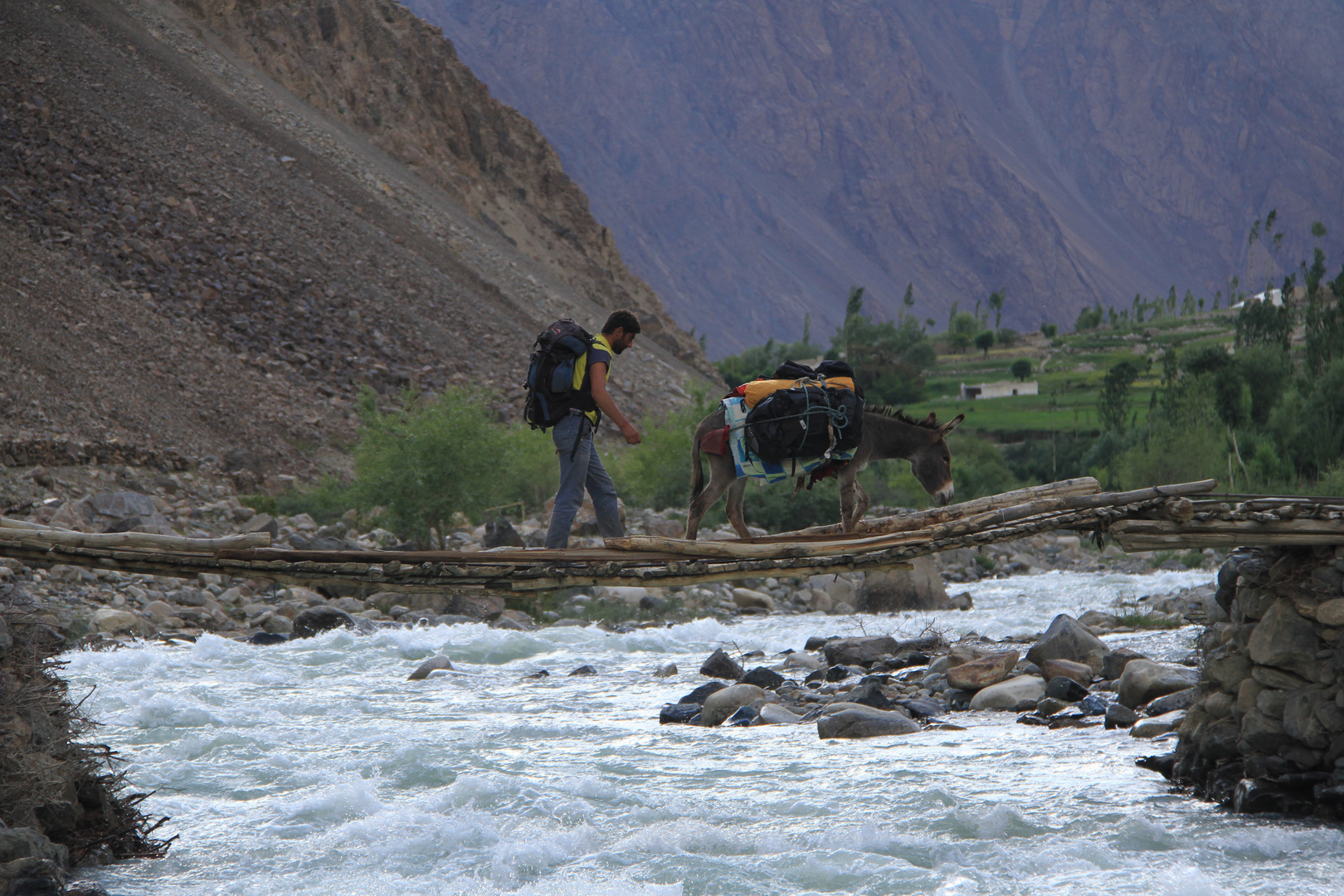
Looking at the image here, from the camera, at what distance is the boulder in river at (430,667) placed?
43.8 ft

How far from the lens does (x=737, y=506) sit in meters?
8.56

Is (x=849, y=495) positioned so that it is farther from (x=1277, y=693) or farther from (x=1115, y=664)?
(x=1115, y=664)

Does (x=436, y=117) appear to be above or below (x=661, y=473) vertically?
above

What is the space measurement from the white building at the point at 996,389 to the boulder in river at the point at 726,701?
71543 mm

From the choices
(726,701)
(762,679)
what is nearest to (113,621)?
(726,701)

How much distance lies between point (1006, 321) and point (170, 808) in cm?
19753

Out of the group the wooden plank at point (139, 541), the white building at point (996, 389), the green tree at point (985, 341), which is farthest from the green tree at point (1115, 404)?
the wooden plank at point (139, 541)

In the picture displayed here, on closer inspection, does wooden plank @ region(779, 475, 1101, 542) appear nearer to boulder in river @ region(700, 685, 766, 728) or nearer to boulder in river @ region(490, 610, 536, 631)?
boulder in river @ region(700, 685, 766, 728)

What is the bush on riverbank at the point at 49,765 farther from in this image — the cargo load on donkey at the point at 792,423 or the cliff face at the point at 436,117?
the cliff face at the point at 436,117

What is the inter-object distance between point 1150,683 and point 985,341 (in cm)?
9918

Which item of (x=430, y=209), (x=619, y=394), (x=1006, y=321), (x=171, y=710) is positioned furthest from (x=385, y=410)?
(x=1006, y=321)

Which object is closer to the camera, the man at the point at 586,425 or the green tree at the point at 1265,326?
the man at the point at 586,425

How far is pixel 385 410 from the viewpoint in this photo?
3347 centimetres

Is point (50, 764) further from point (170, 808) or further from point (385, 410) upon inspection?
point (385, 410)
